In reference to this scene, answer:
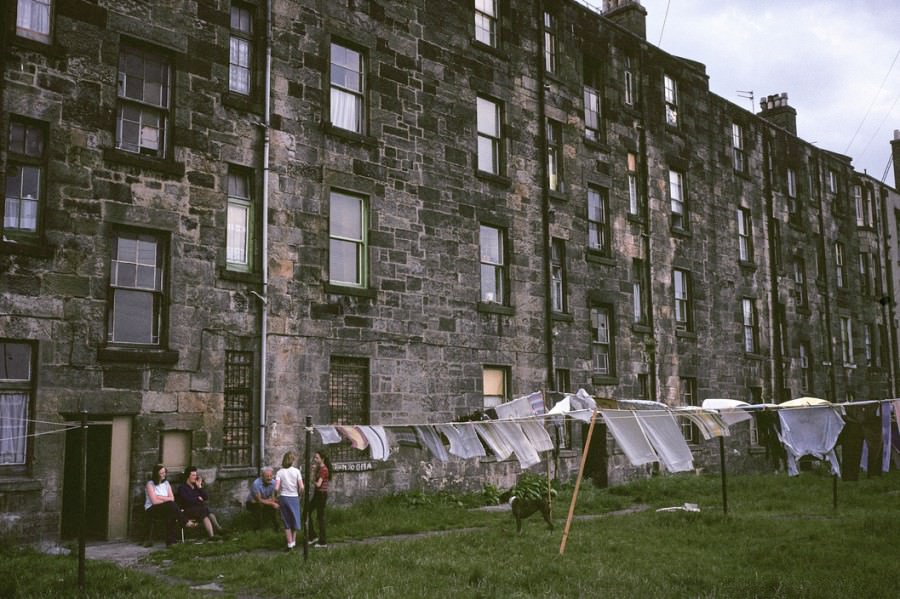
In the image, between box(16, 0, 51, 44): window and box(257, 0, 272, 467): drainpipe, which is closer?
box(16, 0, 51, 44): window

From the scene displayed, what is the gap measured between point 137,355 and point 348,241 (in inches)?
223

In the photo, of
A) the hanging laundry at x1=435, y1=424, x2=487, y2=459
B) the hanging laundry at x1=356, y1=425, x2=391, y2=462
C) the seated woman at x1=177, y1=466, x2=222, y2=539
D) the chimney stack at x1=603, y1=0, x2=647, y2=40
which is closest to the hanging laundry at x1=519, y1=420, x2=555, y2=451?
the hanging laundry at x1=435, y1=424, x2=487, y2=459

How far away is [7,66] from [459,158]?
10816 mm

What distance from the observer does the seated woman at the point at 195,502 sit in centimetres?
1540

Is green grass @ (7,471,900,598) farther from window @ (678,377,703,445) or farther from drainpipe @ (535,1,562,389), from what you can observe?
window @ (678,377,703,445)

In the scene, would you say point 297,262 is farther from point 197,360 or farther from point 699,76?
point 699,76

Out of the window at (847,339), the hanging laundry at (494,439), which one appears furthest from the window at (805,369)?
the hanging laundry at (494,439)

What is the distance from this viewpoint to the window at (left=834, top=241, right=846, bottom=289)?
39.9m

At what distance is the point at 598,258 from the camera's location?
26.0 meters

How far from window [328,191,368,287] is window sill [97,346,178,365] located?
425 centimetres

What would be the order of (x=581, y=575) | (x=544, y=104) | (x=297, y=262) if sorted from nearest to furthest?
(x=581, y=575)
(x=297, y=262)
(x=544, y=104)

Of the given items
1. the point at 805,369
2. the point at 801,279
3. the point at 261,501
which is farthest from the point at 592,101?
the point at 261,501

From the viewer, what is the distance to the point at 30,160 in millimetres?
14969

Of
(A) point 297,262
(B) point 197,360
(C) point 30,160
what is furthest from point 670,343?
(C) point 30,160
